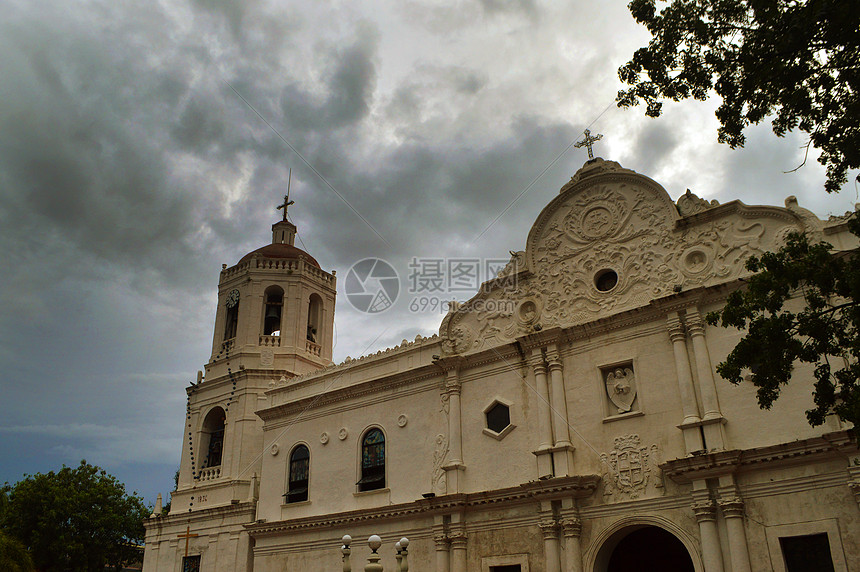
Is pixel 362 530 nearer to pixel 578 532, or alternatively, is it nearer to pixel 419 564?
pixel 419 564

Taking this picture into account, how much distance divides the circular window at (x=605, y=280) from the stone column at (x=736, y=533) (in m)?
5.75

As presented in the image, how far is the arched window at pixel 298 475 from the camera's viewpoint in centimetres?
2158

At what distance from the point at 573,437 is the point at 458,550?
421 centimetres

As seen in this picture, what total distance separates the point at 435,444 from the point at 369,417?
9.43 feet

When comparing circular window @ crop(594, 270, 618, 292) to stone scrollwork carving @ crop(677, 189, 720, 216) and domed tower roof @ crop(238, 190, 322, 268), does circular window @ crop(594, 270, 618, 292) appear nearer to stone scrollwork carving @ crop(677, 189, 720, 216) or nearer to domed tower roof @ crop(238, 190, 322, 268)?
stone scrollwork carving @ crop(677, 189, 720, 216)

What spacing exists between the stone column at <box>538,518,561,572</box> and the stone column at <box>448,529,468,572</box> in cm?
237

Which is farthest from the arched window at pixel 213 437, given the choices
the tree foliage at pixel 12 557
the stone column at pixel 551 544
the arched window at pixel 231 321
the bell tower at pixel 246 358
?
the stone column at pixel 551 544

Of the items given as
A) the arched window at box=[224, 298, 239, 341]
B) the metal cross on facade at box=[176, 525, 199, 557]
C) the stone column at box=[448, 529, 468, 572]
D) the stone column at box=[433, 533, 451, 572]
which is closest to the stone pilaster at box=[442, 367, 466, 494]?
the stone column at box=[448, 529, 468, 572]

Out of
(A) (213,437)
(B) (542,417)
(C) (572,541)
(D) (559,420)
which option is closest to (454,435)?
(B) (542,417)

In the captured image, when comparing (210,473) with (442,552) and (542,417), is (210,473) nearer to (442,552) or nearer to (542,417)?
(442,552)

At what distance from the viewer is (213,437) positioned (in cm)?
2609

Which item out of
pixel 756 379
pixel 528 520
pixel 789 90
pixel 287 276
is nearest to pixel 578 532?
pixel 528 520

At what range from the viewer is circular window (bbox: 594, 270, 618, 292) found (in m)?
16.9

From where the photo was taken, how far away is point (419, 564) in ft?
58.0
